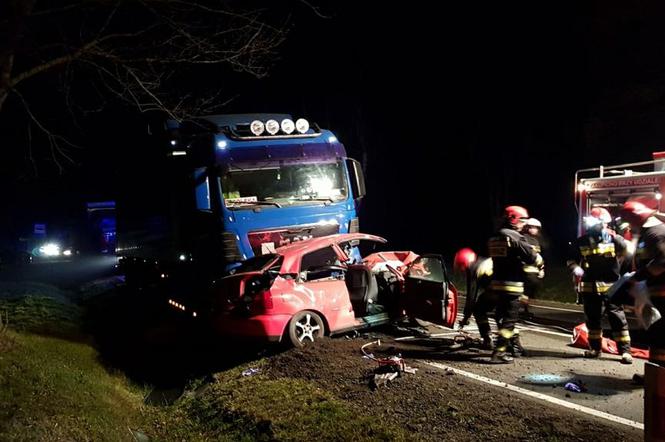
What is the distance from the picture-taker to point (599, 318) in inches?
246

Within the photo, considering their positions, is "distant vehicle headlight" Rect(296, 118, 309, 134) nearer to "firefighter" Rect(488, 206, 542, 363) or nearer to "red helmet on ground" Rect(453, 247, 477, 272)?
"red helmet on ground" Rect(453, 247, 477, 272)

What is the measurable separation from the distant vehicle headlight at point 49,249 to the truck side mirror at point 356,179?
2850 centimetres

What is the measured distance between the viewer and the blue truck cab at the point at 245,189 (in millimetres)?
9055

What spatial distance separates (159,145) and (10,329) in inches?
191

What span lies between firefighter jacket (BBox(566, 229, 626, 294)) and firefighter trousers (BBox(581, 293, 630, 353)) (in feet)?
0.35

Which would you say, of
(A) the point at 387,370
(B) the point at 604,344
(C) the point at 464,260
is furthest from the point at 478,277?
(A) the point at 387,370

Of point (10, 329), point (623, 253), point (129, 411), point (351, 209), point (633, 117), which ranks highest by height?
point (633, 117)

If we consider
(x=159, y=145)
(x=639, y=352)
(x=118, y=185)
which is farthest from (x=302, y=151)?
(x=118, y=185)

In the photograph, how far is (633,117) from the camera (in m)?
17.3

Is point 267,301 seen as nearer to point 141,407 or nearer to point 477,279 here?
point 141,407

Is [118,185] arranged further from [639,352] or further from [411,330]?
[639,352]

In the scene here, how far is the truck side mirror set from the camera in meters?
10.2

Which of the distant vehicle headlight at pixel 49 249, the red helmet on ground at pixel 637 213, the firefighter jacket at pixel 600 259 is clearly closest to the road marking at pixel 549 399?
the firefighter jacket at pixel 600 259

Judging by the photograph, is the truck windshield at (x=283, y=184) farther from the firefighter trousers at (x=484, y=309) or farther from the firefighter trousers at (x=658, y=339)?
the firefighter trousers at (x=658, y=339)
